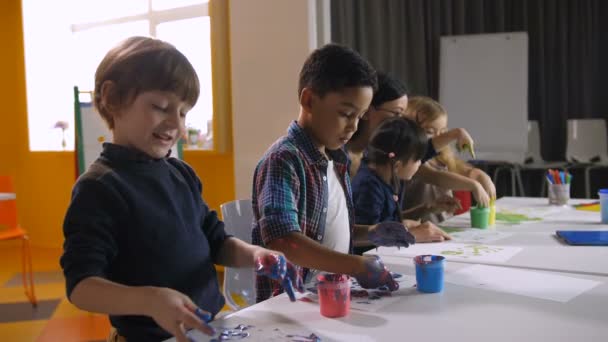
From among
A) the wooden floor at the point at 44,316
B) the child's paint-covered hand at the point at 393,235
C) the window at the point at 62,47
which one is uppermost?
the window at the point at 62,47

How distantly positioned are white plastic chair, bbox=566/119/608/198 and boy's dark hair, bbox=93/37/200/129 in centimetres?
511

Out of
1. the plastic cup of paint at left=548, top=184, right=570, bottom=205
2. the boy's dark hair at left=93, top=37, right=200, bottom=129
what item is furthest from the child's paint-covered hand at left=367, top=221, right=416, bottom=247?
the plastic cup of paint at left=548, top=184, right=570, bottom=205

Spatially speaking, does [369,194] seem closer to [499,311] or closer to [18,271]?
[499,311]

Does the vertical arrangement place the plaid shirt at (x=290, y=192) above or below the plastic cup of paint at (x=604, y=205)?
above

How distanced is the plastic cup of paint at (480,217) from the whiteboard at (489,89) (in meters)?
3.55

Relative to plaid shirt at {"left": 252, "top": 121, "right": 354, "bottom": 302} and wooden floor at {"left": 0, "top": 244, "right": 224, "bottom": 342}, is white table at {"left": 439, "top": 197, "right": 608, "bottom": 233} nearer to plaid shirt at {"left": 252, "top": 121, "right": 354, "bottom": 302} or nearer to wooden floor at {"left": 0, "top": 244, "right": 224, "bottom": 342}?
plaid shirt at {"left": 252, "top": 121, "right": 354, "bottom": 302}

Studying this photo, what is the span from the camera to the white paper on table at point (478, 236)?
182 cm

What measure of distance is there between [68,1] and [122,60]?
517 centimetres

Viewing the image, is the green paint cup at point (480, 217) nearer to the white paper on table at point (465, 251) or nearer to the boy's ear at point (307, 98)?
the white paper on table at point (465, 251)

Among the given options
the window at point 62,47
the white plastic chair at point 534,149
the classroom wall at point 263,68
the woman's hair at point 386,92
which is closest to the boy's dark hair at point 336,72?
the woman's hair at point 386,92

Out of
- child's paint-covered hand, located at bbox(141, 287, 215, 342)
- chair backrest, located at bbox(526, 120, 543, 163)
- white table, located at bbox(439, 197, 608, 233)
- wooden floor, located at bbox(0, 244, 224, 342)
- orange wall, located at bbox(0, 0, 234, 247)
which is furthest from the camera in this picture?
chair backrest, located at bbox(526, 120, 543, 163)

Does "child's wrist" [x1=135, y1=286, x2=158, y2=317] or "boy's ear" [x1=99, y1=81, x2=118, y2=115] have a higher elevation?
"boy's ear" [x1=99, y1=81, x2=118, y2=115]

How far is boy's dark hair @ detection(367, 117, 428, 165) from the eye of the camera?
75.3 inches

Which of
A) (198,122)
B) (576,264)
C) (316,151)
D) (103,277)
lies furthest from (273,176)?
(198,122)
